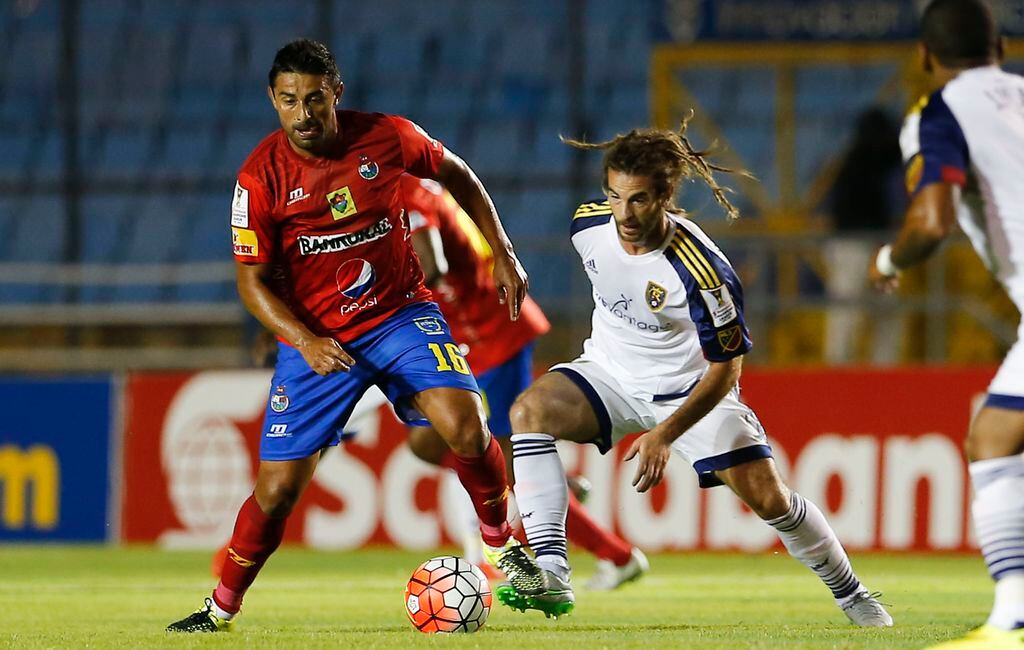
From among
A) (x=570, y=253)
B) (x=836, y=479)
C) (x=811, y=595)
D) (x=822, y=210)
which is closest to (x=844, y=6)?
(x=822, y=210)

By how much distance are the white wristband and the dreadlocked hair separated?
113 cm

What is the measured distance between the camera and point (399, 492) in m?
11.8

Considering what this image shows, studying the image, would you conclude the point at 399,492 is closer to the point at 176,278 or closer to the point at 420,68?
the point at 176,278

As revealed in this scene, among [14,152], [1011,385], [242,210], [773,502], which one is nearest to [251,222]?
[242,210]

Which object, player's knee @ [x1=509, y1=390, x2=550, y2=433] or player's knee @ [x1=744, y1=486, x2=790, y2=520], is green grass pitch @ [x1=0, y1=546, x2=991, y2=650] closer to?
player's knee @ [x1=744, y1=486, x2=790, y2=520]

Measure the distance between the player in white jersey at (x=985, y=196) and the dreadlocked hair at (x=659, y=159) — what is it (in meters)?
1.24

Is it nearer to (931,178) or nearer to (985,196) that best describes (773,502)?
(985,196)

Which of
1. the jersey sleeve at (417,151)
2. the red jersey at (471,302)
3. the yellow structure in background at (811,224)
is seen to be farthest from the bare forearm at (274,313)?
the yellow structure in background at (811,224)

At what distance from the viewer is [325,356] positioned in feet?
19.0

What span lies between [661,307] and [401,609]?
181cm

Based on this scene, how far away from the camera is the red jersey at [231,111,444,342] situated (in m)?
6.04

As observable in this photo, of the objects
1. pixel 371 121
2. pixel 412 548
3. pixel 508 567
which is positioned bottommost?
pixel 412 548

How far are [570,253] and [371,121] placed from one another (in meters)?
6.87

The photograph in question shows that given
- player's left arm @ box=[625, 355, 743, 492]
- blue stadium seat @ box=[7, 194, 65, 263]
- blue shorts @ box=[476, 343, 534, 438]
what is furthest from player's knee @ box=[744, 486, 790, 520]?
blue stadium seat @ box=[7, 194, 65, 263]
